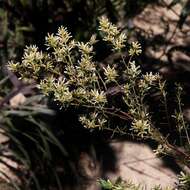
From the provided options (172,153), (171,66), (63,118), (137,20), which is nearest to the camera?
(172,153)

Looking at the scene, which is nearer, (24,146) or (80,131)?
(24,146)

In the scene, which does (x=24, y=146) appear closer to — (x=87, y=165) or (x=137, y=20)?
(x=87, y=165)

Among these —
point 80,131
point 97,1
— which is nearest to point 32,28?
point 97,1

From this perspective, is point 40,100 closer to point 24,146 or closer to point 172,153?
point 24,146

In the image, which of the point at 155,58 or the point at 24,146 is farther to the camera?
the point at 155,58

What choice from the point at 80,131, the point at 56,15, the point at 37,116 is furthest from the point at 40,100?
the point at 56,15

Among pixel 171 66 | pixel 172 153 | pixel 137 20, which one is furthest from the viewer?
pixel 137 20

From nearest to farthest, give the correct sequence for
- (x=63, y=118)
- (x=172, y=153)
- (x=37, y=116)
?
(x=172, y=153) < (x=37, y=116) < (x=63, y=118)

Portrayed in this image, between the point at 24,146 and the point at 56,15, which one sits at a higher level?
the point at 56,15

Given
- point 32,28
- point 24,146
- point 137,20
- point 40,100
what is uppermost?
point 137,20
